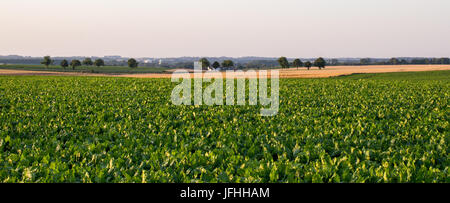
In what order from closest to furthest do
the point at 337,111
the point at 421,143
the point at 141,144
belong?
the point at 141,144, the point at 421,143, the point at 337,111

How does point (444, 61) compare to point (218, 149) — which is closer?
point (218, 149)

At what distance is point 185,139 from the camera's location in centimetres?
908

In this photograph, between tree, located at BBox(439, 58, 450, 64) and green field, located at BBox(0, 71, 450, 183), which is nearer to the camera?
green field, located at BBox(0, 71, 450, 183)

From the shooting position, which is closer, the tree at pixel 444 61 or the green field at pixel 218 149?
the green field at pixel 218 149

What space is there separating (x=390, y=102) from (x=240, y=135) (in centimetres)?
1195

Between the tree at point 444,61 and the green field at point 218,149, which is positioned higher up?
the tree at point 444,61

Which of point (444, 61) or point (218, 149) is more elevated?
point (444, 61)

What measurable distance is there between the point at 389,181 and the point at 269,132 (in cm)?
469

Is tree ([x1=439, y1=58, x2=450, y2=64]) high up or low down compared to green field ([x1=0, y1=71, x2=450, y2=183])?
up
